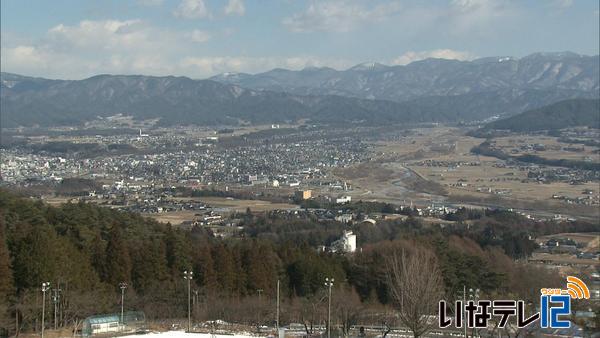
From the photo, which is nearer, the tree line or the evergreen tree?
the evergreen tree

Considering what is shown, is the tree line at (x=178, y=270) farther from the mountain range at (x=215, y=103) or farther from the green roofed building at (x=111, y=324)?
the mountain range at (x=215, y=103)

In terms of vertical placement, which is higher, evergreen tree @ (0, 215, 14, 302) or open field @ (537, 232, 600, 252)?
evergreen tree @ (0, 215, 14, 302)

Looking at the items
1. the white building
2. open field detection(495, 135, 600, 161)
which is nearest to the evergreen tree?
the white building

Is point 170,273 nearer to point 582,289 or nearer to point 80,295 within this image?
point 80,295

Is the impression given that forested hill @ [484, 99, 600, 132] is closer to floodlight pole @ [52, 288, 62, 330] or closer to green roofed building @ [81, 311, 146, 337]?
green roofed building @ [81, 311, 146, 337]

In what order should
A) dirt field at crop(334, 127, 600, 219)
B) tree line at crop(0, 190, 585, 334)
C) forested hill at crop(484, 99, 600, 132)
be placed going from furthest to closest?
forested hill at crop(484, 99, 600, 132)
dirt field at crop(334, 127, 600, 219)
tree line at crop(0, 190, 585, 334)

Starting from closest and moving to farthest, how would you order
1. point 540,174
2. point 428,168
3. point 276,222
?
point 276,222
point 540,174
point 428,168

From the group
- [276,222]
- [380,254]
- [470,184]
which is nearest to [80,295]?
[380,254]
